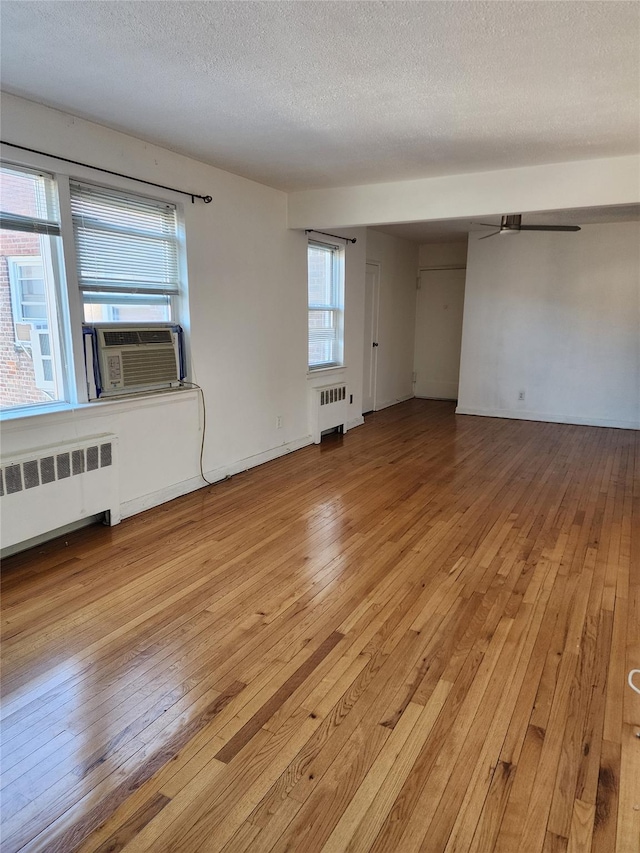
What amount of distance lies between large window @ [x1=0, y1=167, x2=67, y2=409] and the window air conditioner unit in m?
0.21

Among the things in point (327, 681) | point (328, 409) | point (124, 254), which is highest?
point (124, 254)

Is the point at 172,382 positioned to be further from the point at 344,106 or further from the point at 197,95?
the point at 344,106

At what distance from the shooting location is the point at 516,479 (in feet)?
15.9

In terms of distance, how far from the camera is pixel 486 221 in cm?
675

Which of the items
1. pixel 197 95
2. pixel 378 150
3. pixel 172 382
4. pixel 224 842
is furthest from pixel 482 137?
pixel 224 842

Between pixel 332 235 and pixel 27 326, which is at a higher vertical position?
pixel 332 235

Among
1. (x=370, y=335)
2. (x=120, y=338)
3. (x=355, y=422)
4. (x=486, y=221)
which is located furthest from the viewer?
(x=370, y=335)

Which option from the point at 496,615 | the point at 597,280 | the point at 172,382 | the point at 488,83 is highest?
the point at 488,83

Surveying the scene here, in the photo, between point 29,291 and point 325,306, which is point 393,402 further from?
point 29,291

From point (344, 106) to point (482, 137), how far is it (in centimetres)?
107

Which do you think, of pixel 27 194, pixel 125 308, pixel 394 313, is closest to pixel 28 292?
pixel 27 194

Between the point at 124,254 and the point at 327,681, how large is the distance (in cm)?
310

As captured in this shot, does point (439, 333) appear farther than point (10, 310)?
Yes

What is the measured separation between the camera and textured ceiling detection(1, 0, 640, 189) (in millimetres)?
2064
